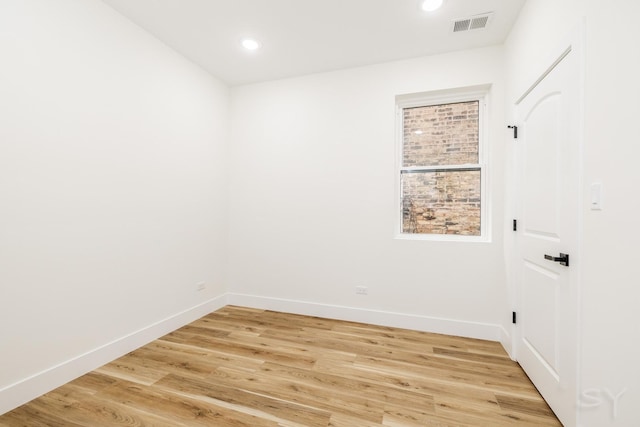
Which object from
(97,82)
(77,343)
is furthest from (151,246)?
(97,82)

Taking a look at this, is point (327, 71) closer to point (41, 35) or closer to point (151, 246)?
point (41, 35)

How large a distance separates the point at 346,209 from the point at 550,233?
1.88 metres

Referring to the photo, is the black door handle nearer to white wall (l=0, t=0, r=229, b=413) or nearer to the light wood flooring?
the light wood flooring

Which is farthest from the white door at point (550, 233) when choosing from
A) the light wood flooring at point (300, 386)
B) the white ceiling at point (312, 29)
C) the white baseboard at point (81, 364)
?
the white baseboard at point (81, 364)

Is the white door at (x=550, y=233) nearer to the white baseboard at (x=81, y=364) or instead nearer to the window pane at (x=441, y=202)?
the window pane at (x=441, y=202)

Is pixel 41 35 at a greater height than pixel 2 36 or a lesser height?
greater

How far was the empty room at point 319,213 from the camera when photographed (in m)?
1.53

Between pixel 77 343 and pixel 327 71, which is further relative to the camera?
pixel 327 71

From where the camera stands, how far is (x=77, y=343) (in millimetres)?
2135

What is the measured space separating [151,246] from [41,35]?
5.72ft

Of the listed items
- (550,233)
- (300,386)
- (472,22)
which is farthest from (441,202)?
(300,386)

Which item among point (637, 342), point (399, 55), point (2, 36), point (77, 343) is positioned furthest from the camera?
point (399, 55)

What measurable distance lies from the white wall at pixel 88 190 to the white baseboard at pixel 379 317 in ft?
2.76

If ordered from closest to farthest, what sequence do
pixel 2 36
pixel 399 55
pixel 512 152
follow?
1. pixel 2 36
2. pixel 512 152
3. pixel 399 55
